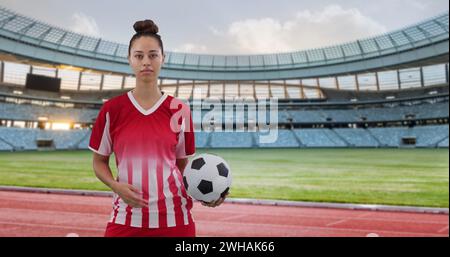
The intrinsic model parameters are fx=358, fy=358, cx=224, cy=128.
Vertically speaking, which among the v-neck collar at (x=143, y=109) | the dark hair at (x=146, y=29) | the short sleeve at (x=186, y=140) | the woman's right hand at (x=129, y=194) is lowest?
the woman's right hand at (x=129, y=194)

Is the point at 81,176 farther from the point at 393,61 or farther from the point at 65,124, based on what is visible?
the point at 393,61

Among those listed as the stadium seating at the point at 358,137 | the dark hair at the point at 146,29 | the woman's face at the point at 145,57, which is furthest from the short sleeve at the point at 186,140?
the stadium seating at the point at 358,137

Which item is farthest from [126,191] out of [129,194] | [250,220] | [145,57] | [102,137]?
[250,220]

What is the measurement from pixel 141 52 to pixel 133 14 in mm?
469

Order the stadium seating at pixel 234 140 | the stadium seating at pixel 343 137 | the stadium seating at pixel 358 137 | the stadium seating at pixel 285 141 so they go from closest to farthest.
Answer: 1. the stadium seating at pixel 343 137
2. the stadium seating at pixel 234 140
3. the stadium seating at pixel 285 141
4. the stadium seating at pixel 358 137

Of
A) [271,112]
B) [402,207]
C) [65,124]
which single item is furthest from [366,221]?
[65,124]

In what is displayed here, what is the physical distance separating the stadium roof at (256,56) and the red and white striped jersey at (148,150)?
2780 cm

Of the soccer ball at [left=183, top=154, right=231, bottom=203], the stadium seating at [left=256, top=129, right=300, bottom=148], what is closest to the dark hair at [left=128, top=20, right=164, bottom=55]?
the soccer ball at [left=183, top=154, right=231, bottom=203]

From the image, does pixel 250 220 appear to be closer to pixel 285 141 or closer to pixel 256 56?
pixel 285 141

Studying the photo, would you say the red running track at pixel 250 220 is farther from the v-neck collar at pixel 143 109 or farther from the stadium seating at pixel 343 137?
the stadium seating at pixel 343 137

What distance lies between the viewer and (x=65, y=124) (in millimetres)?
38438

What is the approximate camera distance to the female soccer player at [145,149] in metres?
1.81

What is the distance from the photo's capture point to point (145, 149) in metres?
1.81
